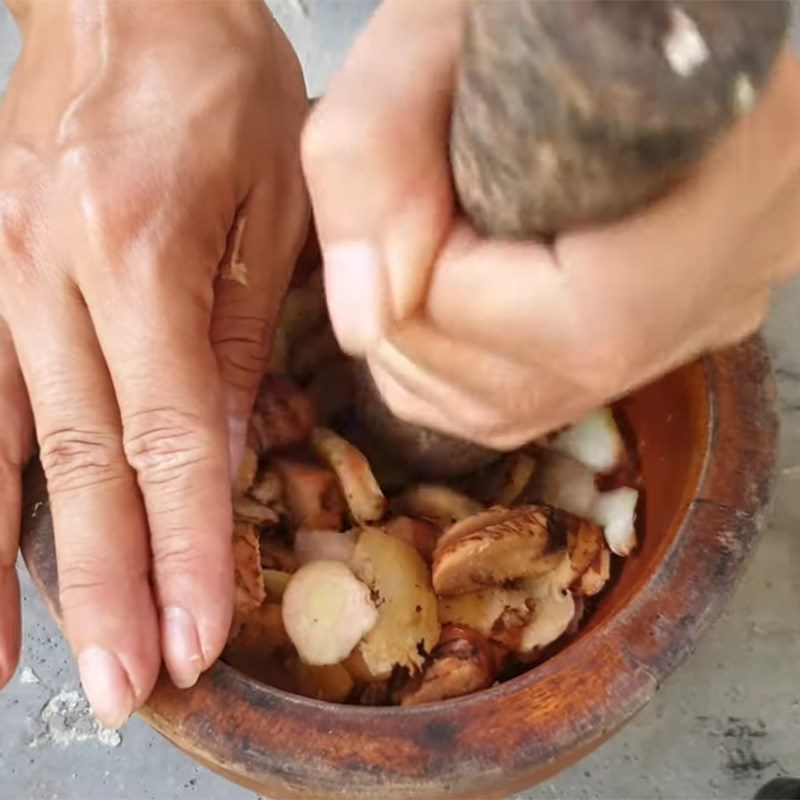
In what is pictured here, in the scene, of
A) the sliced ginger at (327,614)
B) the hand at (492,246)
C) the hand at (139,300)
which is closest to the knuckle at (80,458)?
the hand at (139,300)

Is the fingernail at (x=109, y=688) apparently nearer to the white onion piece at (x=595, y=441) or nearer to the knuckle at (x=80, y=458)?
the knuckle at (x=80, y=458)

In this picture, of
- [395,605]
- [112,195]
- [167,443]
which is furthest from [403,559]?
[112,195]

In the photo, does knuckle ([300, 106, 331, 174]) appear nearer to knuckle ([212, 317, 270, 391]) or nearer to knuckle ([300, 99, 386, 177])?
knuckle ([300, 99, 386, 177])

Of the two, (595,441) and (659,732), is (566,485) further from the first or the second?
(659,732)

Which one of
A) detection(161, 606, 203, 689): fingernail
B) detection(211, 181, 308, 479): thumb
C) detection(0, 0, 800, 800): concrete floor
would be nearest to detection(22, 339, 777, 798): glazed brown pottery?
detection(161, 606, 203, 689): fingernail

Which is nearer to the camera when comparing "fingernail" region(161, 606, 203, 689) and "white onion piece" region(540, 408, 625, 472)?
"fingernail" region(161, 606, 203, 689)

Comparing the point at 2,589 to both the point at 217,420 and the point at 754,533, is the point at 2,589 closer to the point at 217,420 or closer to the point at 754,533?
the point at 217,420

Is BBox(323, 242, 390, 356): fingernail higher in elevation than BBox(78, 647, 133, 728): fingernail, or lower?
higher

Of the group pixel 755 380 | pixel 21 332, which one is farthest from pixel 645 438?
pixel 21 332
